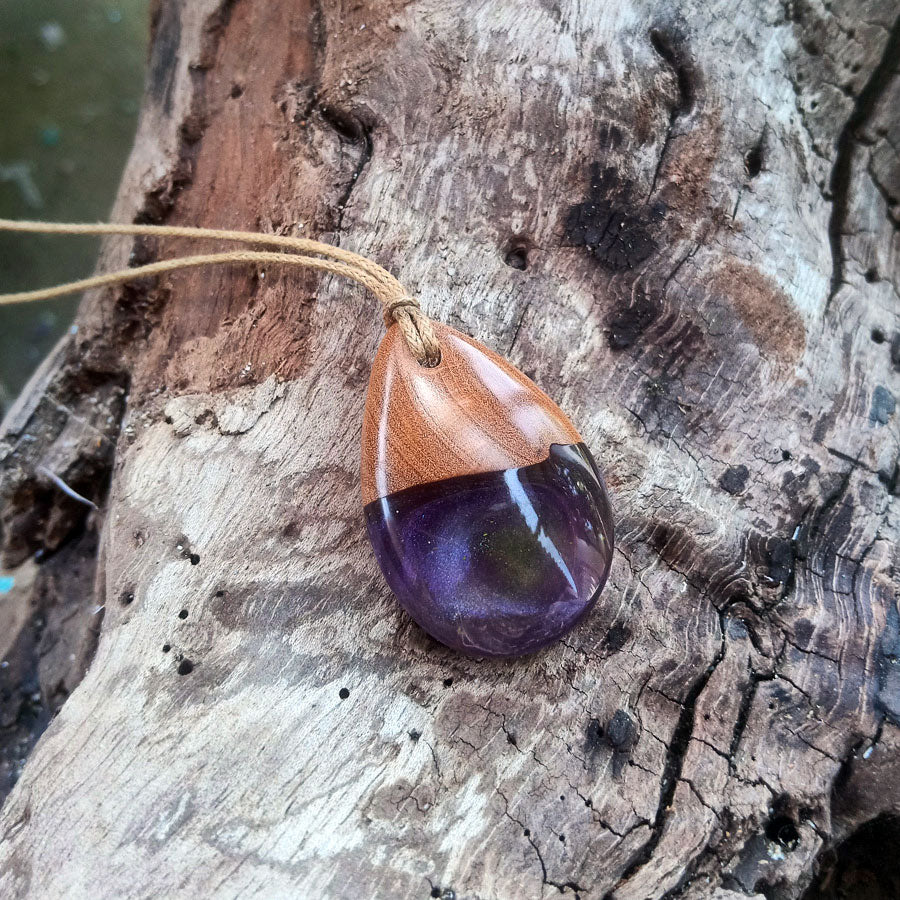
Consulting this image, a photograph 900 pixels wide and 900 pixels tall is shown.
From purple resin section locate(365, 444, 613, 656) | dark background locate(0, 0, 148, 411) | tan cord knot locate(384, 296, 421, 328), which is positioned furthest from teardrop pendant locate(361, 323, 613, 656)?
dark background locate(0, 0, 148, 411)

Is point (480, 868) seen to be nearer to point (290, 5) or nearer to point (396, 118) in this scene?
point (396, 118)

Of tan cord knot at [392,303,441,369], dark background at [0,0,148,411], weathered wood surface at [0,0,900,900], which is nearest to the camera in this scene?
weathered wood surface at [0,0,900,900]

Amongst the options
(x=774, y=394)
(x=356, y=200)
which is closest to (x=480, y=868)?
(x=774, y=394)

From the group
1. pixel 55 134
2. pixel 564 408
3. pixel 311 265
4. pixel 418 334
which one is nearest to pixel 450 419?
pixel 418 334

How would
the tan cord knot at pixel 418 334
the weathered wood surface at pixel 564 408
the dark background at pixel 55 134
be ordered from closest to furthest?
the weathered wood surface at pixel 564 408 → the tan cord knot at pixel 418 334 → the dark background at pixel 55 134

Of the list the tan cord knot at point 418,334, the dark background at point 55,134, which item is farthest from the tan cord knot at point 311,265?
the dark background at point 55,134

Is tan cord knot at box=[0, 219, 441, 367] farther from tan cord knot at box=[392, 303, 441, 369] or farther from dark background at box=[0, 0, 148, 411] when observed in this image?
dark background at box=[0, 0, 148, 411]

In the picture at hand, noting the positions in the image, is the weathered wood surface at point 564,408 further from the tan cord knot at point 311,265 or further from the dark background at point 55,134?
the dark background at point 55,134
